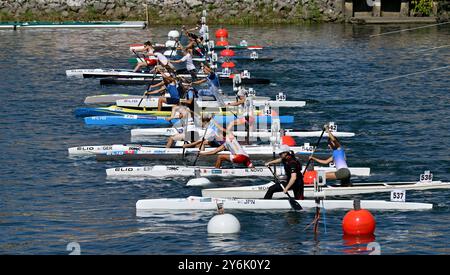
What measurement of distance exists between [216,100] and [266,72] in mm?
14567

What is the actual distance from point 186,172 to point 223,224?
24.2ft

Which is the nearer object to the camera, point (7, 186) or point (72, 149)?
point (7, 186)

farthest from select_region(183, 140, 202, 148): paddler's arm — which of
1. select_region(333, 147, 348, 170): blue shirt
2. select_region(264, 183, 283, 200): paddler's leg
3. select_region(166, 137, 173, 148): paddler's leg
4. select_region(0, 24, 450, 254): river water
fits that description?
select_region(333, 147, 348, 170): blue shirt

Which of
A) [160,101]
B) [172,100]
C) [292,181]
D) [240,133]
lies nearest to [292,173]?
[292,181]

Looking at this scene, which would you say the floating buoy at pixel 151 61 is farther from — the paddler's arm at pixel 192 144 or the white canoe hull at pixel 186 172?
the white canoe hull at pixel 186 172

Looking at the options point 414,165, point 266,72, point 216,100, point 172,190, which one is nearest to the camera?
point 172,190

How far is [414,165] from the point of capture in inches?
1519

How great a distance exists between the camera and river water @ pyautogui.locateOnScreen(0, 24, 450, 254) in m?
29.9

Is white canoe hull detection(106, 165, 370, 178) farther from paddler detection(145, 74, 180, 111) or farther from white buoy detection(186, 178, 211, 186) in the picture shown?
paddler detection(145, 74, 180, 111)

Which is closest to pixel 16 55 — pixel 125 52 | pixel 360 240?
pixel 125 52

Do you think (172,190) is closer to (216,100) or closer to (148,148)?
(148,148)

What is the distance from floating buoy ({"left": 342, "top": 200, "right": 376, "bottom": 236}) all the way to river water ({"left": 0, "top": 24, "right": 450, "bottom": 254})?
1.56 ft

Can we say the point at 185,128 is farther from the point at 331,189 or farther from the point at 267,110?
the point at 331,189

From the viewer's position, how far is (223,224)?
97.9ft
